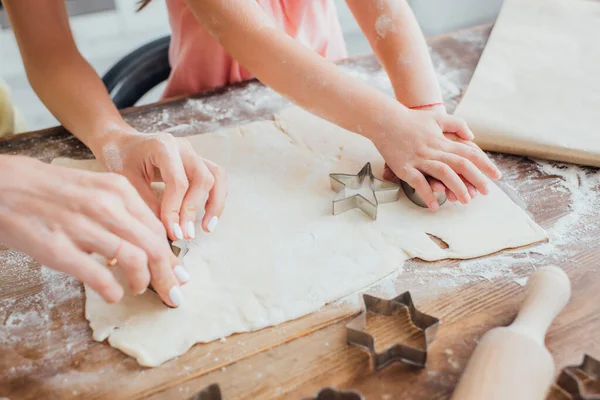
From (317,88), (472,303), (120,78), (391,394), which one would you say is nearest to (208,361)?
(391,394)

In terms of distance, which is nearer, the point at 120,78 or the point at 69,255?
the point at 69,255

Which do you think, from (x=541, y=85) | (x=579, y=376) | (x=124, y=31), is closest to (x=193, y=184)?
(x=579, y=376)

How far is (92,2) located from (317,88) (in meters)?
2.39

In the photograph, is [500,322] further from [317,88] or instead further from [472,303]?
[317,88]

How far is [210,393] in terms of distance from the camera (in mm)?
688

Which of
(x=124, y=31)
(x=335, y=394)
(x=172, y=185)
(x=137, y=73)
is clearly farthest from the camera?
(x=124, y=31)

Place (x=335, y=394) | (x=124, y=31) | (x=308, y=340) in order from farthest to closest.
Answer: (x=124, y=31) → (x=308, y=340) → (x=335, y=394)

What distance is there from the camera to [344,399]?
0.66 meters

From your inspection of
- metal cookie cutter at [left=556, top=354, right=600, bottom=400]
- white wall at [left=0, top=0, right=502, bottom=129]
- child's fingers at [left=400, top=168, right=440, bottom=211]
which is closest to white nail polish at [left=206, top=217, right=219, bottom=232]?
child's fingers at [left=400, top=168, right=440, bottom=211]

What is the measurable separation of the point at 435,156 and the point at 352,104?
7.9 inches

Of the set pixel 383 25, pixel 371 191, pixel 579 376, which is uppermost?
pixel 383 25

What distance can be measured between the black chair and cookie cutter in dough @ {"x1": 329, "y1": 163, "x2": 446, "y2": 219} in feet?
2.46

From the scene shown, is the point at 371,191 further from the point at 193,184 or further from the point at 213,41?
the point at 213,41

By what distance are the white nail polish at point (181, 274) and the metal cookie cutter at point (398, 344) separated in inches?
10.4
